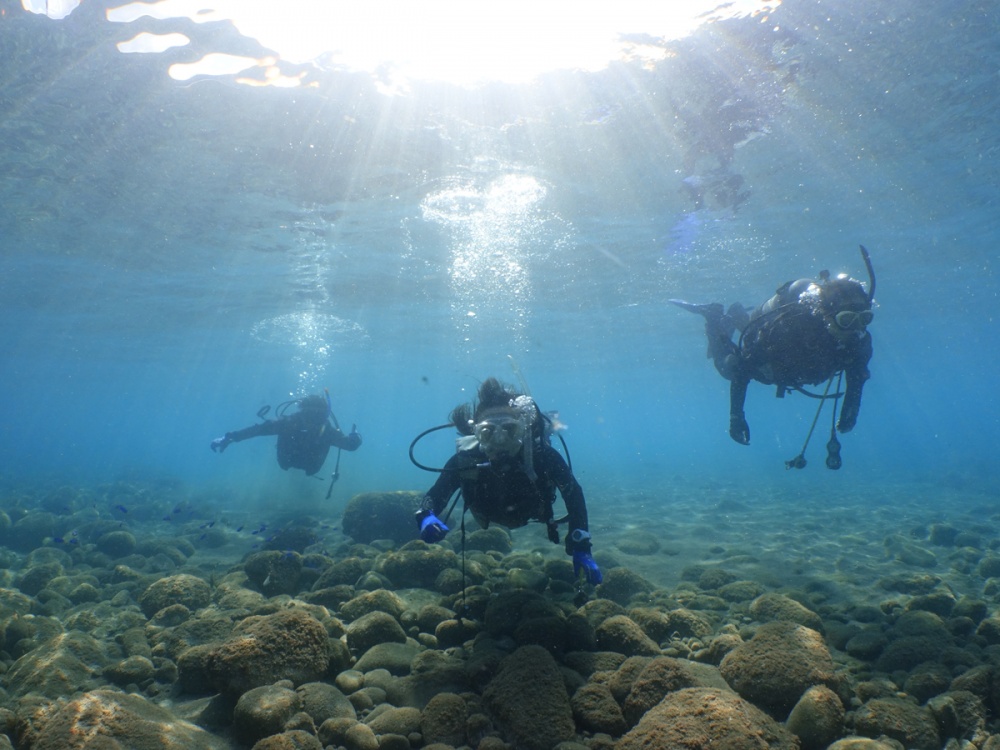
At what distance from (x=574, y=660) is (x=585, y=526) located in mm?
1882

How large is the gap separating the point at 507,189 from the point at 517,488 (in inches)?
429

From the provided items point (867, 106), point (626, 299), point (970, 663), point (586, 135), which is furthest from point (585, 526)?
point (626, 299)

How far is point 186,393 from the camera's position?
67.2 m

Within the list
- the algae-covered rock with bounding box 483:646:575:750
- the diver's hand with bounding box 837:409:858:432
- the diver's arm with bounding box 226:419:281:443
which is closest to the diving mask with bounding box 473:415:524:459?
the algae-covered rock with bounding box 483:646:575:750

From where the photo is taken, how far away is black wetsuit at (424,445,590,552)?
5.74 m

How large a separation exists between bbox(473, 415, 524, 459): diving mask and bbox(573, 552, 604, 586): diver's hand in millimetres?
1416

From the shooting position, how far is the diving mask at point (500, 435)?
543cm

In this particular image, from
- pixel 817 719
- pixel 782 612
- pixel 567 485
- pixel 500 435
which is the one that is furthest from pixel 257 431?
pixel 817 719

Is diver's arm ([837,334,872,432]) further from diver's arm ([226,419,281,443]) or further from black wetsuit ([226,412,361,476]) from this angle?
diver's arm ([226,419,281,443])

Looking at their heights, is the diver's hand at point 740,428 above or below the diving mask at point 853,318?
below

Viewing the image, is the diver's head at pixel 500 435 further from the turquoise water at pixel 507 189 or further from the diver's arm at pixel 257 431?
the diver's arm at pixel 257 431

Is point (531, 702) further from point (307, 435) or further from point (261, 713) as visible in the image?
point (307, 435)

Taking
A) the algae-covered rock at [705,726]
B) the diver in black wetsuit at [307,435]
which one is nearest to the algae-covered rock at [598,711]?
the algae-covered rock at [705,726]

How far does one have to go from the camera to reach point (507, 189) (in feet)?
47.3
